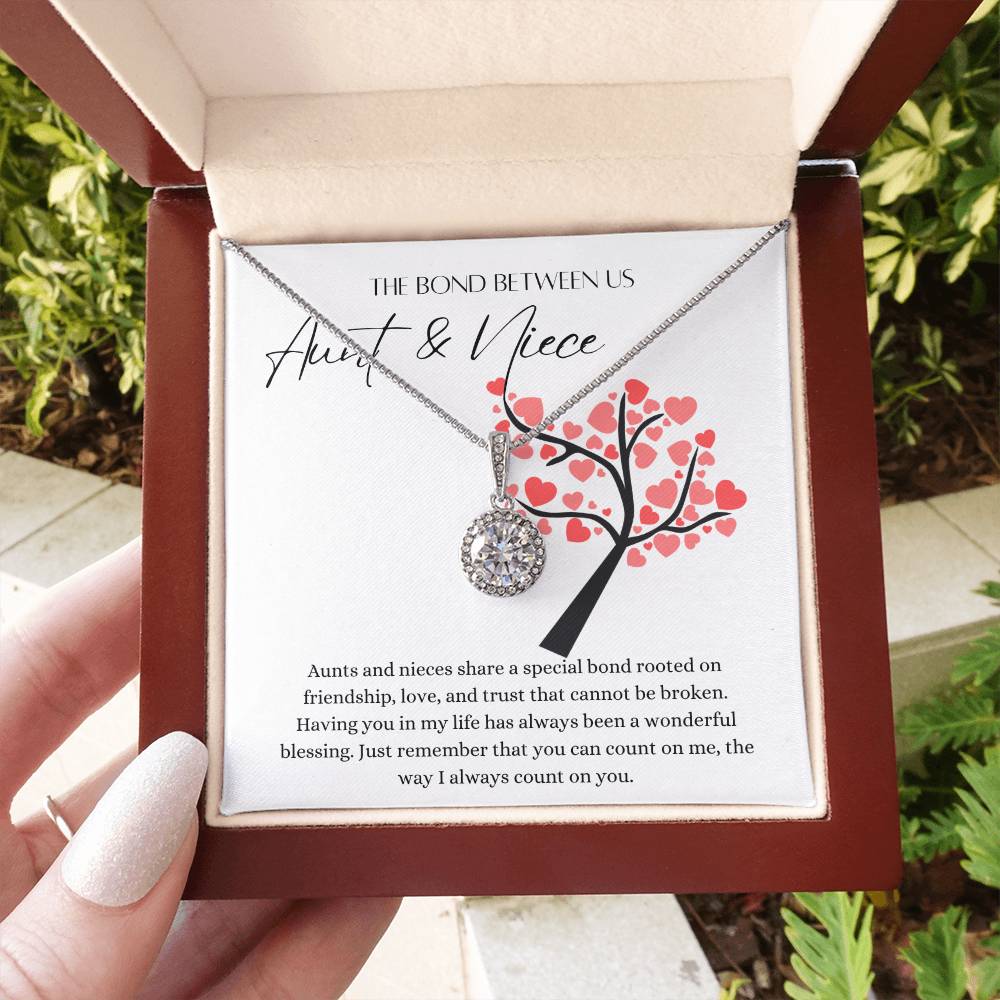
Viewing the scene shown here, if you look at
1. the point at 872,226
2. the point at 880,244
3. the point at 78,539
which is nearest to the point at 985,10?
the point at 880,244

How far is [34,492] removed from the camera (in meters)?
1.55

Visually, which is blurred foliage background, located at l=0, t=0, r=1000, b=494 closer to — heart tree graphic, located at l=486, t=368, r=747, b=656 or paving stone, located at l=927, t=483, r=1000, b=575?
paving stone, located at l=927, t=483, r=1000, b=575

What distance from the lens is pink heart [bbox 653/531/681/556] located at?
67 centimetres

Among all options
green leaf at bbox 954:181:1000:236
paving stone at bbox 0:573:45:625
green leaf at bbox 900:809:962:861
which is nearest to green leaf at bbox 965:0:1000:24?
green leaf at bbox 954:181:1000:236

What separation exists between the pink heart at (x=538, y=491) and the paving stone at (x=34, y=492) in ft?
3.71

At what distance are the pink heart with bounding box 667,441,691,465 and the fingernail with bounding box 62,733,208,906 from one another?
433 mm

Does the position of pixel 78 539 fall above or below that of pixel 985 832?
above

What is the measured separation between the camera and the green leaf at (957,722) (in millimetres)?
1073

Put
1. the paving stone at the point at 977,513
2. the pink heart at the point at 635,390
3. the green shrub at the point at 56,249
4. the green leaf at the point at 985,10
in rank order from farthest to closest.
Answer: the paving stone at the point at 977,513
the green shrub at the point at 56,249
the green leaf at the point at 985,10
the pink heart at the point at 635,390

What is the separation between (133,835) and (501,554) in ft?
1.06

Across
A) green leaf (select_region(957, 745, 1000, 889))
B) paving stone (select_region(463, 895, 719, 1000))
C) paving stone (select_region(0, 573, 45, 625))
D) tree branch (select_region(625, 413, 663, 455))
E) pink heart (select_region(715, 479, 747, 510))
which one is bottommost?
paving stone (select_region(463, 895, 719, 1000))

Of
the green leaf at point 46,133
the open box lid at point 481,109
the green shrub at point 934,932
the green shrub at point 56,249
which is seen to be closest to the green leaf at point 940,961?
the green shrub at point 934,932

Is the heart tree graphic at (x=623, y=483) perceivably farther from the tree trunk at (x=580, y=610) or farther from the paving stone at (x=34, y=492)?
the paving stone at (x=34, y=492)

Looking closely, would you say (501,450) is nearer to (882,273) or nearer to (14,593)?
(882,273)
